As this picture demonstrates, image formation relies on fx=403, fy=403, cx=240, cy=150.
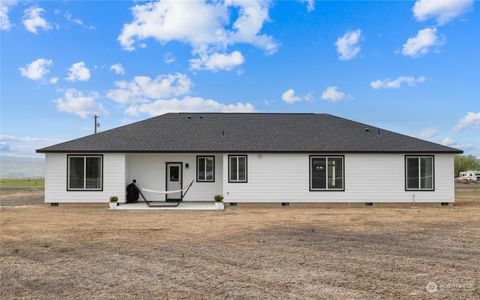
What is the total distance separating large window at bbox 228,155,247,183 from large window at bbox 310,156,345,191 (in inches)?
116

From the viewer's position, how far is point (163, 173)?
18672 mm

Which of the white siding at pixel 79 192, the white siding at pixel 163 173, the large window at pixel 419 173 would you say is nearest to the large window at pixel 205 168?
the white siding at pixel 163 173

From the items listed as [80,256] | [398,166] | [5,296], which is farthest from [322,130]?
[5,296]

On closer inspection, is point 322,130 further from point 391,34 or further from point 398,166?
point 391,34

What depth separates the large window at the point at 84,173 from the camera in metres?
17.5

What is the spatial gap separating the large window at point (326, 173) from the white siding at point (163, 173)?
4.24m

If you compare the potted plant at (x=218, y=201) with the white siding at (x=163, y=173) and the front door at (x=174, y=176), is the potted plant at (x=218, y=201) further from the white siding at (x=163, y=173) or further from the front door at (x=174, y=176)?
the front door at (x=174, y=176)

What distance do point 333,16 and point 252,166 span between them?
8097mm

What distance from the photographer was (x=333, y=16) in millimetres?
18938

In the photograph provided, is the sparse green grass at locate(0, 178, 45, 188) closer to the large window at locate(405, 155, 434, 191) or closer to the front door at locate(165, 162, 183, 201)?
the front door at locate(165, 162, 183, 201)

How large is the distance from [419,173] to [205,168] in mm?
9566

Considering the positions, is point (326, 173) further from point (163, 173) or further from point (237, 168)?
point (163, 173)

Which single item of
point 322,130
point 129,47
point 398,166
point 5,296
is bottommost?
point 5,296

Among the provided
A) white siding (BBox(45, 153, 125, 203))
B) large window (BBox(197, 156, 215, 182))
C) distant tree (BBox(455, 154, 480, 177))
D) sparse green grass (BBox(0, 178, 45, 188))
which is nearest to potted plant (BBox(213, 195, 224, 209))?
large window (BBox(197, 156, 215, 182))
